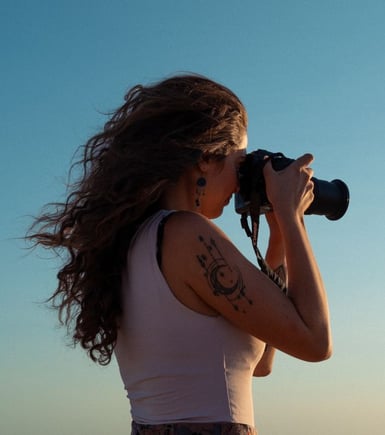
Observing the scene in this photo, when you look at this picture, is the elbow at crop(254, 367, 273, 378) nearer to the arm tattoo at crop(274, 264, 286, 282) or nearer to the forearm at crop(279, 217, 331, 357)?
the arm tattoo at crop(274, 264, 286, 282)

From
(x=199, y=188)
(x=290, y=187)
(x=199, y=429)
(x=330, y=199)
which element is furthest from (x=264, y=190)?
(x=199, y=429)

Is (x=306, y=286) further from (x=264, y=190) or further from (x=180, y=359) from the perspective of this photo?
(x=264, y=190)

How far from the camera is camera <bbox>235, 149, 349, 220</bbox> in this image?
326 cm

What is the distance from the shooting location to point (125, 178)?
9.68ft

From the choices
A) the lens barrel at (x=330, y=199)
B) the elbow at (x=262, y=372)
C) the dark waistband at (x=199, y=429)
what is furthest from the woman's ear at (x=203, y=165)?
the elbow at (x=262, y=372)

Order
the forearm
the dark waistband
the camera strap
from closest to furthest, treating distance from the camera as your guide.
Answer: the dark waistband
the forearm
the camera strap

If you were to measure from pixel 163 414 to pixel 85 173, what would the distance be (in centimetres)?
109

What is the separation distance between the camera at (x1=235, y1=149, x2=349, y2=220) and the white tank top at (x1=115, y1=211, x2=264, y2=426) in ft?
2.06

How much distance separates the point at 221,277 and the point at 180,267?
0.48 feet

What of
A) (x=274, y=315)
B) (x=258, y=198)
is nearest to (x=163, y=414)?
(x=274, y=315)

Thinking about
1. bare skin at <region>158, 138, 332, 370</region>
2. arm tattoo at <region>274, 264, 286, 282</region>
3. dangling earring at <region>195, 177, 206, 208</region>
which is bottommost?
bare skin at <region>158, 138, 332, 370</region>

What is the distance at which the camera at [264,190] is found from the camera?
3.26m

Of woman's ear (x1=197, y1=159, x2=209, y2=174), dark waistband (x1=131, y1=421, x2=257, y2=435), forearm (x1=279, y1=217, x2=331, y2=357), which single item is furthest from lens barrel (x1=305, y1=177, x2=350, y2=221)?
dark waistband (x1=131, y1=421, x2=257, y2=435)

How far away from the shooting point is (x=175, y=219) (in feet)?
9.08
